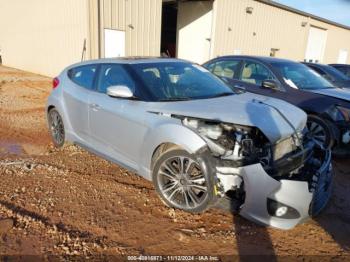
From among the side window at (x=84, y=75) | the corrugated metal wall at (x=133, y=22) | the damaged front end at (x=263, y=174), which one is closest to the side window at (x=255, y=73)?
the damaged front end at (x=263, y=174)

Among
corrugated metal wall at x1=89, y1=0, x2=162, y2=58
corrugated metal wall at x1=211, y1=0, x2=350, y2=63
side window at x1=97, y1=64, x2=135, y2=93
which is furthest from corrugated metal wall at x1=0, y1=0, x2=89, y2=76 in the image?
side window at x1=97, y1=64, x2=135, y2=93

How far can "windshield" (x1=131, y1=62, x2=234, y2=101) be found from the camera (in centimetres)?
359

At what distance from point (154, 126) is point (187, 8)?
52.6 ft

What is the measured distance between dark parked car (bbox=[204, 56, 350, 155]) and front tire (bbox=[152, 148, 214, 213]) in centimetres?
180

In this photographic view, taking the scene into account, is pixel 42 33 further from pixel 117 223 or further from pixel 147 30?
pixel 117 223

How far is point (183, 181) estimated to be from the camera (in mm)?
3188

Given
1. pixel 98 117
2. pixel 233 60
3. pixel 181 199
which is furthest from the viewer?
pixel 233 60

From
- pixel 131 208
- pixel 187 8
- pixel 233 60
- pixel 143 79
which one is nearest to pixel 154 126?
pixel 143 79

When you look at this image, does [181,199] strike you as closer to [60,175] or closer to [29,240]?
[29,240]

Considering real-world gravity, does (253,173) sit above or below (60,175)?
above

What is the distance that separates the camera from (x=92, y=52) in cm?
1245

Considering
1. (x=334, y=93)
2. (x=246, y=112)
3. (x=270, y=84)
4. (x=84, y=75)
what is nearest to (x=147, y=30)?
(x=270, y=84)

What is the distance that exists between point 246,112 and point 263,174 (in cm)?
74

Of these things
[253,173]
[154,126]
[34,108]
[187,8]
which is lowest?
[34,108]
